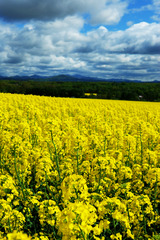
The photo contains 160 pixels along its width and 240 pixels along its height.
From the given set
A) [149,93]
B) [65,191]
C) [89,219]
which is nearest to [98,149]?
[65,191]

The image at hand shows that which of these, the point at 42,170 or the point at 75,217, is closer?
the point at 75,217

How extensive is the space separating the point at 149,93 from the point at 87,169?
193 ft

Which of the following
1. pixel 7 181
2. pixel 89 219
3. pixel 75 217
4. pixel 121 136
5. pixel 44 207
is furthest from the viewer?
pixel 121 136

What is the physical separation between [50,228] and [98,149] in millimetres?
2807

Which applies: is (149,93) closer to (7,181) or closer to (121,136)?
(121,136)

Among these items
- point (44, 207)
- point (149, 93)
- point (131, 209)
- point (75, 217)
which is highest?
point (149, 93)

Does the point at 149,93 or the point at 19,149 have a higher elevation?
the point at 149,93

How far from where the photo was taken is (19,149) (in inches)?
188

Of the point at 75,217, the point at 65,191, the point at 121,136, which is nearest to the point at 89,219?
the point at 75,217

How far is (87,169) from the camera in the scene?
15.8ft

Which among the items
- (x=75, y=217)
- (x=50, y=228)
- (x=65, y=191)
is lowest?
(x=50, y=228)

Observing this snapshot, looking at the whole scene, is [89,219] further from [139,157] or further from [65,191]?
[139,157]

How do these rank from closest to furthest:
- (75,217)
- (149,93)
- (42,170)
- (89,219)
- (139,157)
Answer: (75,217)
(89,219)
(42,170)
(139,157)
(149,93)

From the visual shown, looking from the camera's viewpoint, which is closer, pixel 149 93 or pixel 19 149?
pixel 19 149
